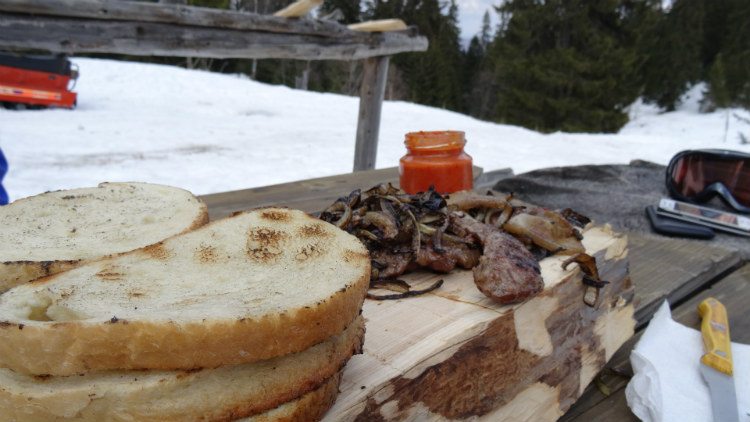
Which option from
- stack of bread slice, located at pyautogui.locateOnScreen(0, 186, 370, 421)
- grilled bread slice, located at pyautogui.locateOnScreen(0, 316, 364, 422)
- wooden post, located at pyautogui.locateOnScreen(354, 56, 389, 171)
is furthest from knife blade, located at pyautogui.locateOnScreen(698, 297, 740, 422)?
wooden post, located at pyautogui.locateOnScreen(354, 56, 389, 171)

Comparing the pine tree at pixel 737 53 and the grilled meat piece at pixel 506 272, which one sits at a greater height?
the pine tree at pixel 737 53

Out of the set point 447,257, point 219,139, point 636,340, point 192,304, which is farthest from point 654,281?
point 219,139

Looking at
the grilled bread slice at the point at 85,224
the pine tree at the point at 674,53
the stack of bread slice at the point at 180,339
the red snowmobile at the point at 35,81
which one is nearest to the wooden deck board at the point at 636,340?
the stack of bread slice at the point at 180,339

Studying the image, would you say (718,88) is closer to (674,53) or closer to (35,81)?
(674,53)

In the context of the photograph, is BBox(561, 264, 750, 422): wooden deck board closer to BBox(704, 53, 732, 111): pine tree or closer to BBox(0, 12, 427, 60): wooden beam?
BBox(0, 12, 427, 60): wooden beam

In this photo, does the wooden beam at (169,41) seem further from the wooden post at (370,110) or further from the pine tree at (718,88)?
the pine tree at (718,88)

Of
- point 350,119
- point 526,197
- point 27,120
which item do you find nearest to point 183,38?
point 526,197

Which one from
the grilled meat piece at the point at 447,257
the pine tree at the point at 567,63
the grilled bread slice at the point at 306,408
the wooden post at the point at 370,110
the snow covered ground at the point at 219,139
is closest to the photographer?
the grilled bread slice at the point at 306,408
